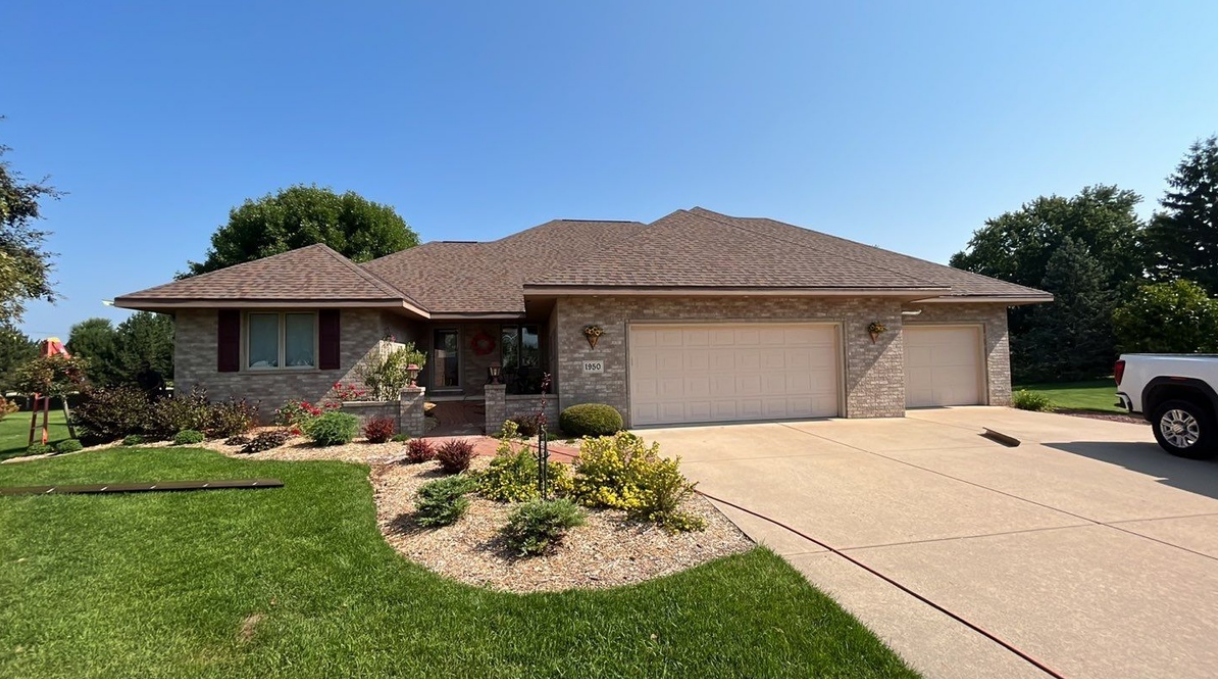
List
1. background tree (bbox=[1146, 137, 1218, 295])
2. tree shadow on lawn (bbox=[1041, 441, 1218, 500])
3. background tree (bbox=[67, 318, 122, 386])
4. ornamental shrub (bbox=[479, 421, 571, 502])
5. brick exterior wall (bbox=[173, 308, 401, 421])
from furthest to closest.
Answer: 1. background tree (bbox=[1146, 137, 1218, 295])
2. background tree (bbox=[67, 318, 122, 386])
3. brick exterior wall (bbox=[173, 308, 401, 421])
4. tree shadow on lawn (bbox=[1041, 441, 1218, 500])
5. ornamental shrub (bbox=[479, 421, 571, 502])

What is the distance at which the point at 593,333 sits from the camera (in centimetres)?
985

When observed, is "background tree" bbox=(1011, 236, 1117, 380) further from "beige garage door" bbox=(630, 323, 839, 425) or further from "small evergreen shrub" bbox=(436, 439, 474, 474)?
"small evergreen shrub" bbox=(436, 439, 474, 474)

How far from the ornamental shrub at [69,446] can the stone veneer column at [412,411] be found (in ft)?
18.7

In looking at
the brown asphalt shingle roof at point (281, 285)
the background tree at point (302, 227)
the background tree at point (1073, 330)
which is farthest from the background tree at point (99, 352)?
the background tree at point (1073, 330)

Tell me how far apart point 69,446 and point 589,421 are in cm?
963

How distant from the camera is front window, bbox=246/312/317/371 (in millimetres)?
10906

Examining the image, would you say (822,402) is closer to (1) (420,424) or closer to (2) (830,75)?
(2) (830,75)

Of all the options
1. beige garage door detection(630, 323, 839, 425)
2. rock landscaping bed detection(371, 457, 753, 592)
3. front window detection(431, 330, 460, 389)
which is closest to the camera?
rock landscaping bed detection(371, 457, 753, 592)

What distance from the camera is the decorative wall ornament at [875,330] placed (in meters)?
11.0

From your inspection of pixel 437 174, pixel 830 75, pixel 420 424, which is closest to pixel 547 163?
pixel 437 174

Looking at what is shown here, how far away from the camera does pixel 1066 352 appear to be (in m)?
25.0

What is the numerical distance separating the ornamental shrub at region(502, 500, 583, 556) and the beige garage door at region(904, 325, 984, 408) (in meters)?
12.4

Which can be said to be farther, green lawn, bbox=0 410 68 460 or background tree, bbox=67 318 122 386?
background tree, bbox=67 318 122 386

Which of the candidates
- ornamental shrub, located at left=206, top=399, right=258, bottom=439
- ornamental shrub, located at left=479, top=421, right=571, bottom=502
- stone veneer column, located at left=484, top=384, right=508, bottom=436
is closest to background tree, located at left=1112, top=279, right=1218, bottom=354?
ornamental shrub, located at left=479, top=421, right=571, bottom=502
